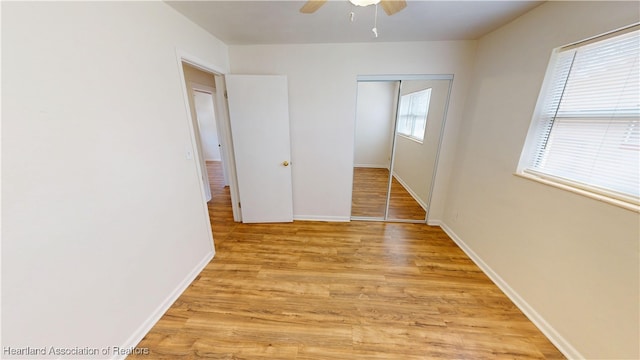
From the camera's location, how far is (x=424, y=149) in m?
3.25

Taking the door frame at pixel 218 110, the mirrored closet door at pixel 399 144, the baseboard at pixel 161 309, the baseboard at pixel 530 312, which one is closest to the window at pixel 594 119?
the baseboard at pixel 530 312

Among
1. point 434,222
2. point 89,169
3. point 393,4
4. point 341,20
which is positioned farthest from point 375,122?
point 89,169

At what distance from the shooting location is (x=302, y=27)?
77.4 inches

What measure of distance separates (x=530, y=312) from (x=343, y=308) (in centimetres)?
142

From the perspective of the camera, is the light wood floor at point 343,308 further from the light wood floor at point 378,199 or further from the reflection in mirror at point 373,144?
the reflection in mirror at point 373,144

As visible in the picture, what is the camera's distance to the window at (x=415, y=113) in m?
3.23

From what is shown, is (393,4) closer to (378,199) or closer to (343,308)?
(343,308)

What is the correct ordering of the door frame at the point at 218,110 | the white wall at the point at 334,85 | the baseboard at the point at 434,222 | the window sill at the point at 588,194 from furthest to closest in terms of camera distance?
the baseboard at the point at 434,222 < the white wall at the point at 334,85 < the door frame at the point at 218,110 < the window sill at the point at 588,194

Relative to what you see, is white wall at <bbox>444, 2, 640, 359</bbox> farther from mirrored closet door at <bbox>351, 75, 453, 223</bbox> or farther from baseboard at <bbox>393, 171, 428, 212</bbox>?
baseboard at <bbox>393, 171, 428, 212</bbox>

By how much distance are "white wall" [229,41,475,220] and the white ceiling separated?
0.13m

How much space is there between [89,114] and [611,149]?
2909 mm

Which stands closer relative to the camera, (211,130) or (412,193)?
(412,193)

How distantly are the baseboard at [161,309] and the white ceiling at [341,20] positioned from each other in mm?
2258

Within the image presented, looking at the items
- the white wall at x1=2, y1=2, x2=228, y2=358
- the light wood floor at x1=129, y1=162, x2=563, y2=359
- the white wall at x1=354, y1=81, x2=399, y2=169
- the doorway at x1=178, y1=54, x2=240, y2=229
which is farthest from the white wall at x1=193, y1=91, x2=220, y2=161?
the light wood floor at x1=129, y1=162, x2=563, y2=359
